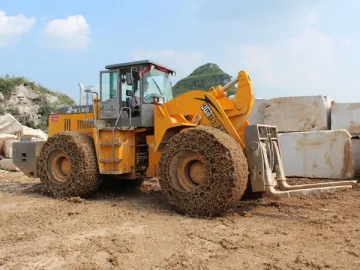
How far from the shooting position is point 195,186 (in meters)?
5.88

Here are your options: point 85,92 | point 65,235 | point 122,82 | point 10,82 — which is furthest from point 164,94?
point 10,82

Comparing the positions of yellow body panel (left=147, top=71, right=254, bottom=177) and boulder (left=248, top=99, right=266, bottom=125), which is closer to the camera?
yellow body panel (left=147, top=71, right=254, bottom=177)

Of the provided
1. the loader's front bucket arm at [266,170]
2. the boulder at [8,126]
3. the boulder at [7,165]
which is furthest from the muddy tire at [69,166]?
the boulder at [8,126]

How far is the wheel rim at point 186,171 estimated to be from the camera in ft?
19.3

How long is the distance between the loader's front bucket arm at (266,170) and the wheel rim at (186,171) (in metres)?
0.82

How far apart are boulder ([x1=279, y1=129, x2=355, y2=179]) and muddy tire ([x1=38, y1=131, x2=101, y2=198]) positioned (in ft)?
16.6

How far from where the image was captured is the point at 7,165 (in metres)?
13.1

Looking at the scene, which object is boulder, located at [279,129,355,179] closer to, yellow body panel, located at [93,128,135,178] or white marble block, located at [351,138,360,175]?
white marble block, located at [351,138,360,175]

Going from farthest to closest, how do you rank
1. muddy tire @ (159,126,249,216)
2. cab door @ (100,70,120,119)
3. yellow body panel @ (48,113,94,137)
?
yellow body panel @ (48,113,94,137) → cab door @ (100,70,120,119) → muddy tire @ (159,126,249,216)

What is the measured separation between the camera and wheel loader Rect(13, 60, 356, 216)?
5.58 metres

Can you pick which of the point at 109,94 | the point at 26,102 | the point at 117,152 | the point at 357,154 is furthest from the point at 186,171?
the point at 26,102

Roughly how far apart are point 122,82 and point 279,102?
188 inches

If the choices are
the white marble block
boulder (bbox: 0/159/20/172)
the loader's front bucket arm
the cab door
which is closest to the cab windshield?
the cab door

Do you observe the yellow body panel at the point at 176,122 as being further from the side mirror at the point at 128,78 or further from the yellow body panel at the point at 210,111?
the side mirror at the point at 128,78
